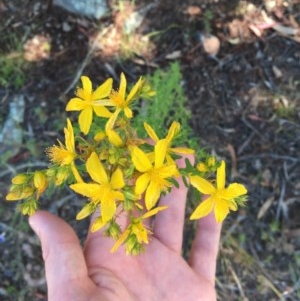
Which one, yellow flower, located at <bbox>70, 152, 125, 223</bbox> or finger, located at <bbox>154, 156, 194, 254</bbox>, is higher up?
yellow flower, located at <bbox>70, 152, 125, 223</bbox>

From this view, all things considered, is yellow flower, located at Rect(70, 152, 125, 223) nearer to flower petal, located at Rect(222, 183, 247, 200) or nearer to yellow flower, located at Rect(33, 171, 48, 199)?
yellow flower, located at Rect(33, 171, 48, 199)

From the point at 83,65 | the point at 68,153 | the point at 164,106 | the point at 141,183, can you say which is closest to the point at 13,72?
the point at 83,65

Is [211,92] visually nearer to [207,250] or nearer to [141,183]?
[207,250]

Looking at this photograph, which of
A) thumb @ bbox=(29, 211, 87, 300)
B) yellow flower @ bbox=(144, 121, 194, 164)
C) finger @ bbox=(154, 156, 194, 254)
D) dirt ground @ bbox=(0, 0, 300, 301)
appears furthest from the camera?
dirt ground @ bbox=(0, 0, 300, 301)

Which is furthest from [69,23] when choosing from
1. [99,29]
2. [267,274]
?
[267,274]

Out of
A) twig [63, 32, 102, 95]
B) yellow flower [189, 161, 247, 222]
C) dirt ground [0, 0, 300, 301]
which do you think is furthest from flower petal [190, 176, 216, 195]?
twig [63, 32, 102, 95]

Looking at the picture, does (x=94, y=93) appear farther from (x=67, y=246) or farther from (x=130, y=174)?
(x=67, y=246)
